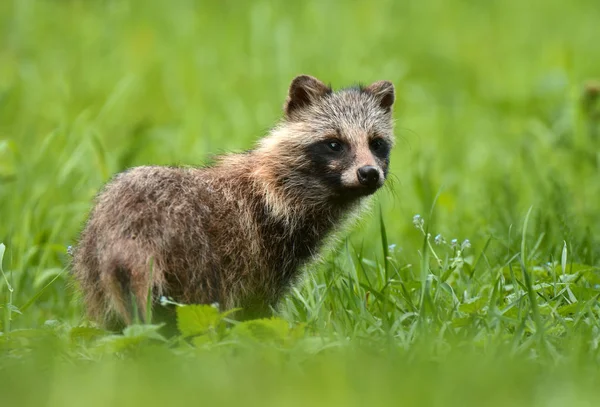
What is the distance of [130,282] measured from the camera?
5008 mm

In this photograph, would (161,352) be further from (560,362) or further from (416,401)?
(560,362)

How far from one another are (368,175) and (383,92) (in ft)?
3.66

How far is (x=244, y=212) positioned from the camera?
231 inches

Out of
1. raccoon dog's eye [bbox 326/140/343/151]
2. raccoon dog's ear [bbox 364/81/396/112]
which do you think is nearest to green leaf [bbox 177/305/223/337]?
raccoon dog's eye [bbox 326/140/343/151]

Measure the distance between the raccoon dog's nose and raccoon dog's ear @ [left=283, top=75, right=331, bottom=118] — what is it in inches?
32.9

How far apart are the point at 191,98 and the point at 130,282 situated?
264 inches

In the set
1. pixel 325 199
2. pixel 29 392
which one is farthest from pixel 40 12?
pixel 29 392

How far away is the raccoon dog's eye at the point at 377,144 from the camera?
6484 mm

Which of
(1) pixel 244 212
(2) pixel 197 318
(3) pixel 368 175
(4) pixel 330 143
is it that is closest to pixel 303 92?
(4) pixel 330 143

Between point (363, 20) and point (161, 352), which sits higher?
point (363, 20)

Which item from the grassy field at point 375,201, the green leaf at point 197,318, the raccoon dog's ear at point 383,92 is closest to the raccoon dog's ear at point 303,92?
the raccoon dog's ear at point 383,92

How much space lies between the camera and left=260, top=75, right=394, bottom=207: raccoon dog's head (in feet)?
20.1

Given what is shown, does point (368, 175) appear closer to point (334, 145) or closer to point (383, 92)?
point (334, 145)

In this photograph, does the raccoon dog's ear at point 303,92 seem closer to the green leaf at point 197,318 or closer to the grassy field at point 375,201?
the grassy field at point 375,201
